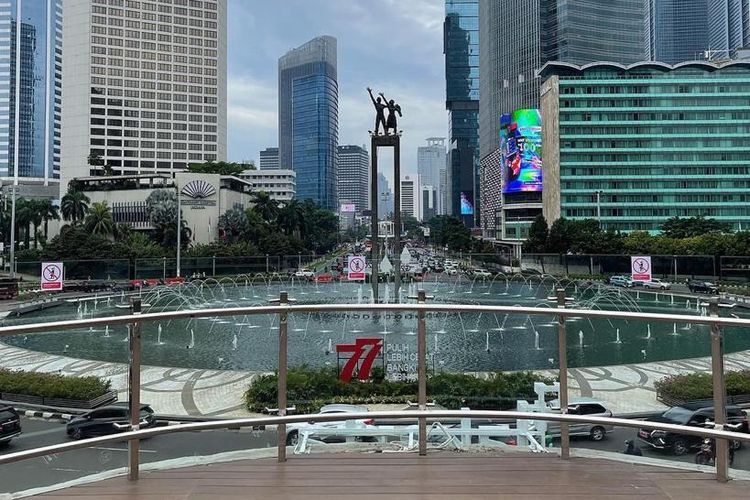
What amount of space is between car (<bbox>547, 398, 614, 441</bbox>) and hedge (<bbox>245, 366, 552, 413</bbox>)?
20 cm

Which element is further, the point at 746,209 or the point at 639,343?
the point at 746,209

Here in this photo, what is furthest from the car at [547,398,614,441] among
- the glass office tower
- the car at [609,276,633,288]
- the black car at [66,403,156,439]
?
the glass office tower

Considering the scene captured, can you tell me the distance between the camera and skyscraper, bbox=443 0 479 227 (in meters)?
191

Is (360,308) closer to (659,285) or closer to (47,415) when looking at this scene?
(47,415)

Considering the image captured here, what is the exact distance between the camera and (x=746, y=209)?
259ft

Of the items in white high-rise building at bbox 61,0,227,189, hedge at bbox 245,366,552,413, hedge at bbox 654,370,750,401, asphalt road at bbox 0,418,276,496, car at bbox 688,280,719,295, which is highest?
white high-rise building at bbox 61,0,227,189

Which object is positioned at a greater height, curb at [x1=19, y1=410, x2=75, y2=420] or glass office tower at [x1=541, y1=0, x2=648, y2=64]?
glass office tower at [x1=541, y1=0, x2=648, y2=64]

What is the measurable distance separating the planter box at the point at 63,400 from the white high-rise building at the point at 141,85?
4192 inches

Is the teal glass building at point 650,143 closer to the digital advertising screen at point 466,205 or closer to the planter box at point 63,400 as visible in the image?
the planter box at point 63,400

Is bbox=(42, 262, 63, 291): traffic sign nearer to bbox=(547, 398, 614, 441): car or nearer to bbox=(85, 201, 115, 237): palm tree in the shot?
bbox=(85, 201, 115, 237): palm tree

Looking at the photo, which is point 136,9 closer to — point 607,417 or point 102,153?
point 102,153

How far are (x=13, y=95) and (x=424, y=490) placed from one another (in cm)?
15713

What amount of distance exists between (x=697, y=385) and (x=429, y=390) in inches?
61.2

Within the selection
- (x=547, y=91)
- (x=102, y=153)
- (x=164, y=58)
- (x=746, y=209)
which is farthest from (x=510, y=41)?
(x=102, y=153)
